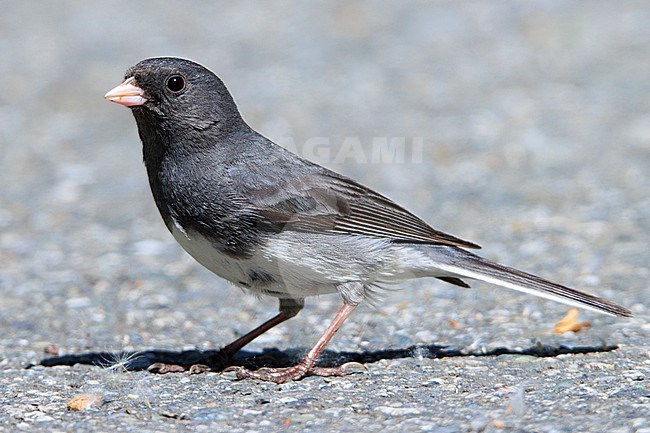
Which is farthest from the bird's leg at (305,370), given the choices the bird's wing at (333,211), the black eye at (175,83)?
the black eye at (175,83)

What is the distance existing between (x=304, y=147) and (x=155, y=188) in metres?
3.96

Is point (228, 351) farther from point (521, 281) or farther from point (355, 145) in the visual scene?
point (355, 145)

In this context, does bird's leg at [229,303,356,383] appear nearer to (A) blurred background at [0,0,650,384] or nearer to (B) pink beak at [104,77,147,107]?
(A) blurred background at [0,0,650,384]

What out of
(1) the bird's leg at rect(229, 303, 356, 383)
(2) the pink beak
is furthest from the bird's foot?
(2) the pink beak

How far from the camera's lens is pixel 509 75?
9914 mm

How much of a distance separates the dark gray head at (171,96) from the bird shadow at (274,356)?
3.83 ft

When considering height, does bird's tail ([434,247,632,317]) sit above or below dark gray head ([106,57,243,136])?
below

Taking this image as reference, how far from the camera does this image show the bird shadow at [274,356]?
453cm

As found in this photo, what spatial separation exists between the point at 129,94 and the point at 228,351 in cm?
137

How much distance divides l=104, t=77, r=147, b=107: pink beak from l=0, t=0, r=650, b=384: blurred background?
1400 millimetres

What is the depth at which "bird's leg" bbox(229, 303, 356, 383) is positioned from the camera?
425 centimetres

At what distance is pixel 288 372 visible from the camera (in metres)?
4.27

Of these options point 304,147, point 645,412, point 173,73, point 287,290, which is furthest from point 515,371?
point 304,147

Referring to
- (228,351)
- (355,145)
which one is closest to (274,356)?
(228,351)
